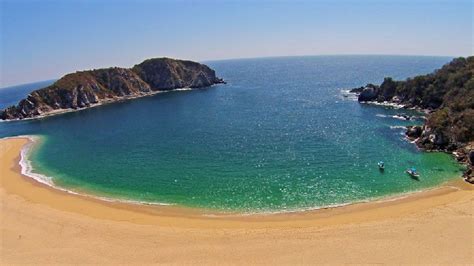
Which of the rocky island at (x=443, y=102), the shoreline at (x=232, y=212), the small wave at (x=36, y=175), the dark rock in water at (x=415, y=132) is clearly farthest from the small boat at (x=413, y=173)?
the small wave at (x=36, y=175)

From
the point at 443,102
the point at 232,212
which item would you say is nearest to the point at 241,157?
the point at 232,212

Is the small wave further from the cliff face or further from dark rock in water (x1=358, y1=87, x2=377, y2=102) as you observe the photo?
dark rock in water (x1=358, y1=87, x2=377, y2=102)

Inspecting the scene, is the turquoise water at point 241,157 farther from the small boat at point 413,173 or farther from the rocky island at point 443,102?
the rocky island at point 443,102

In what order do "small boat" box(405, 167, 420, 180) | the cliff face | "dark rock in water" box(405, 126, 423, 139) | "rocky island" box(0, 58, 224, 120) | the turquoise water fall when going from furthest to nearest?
"rocky island" box(0, 58, 224, 120) < "dark rock in water" box(405, 126, 423, 139) < the cliff face < "small boat" box(405, 167, 420, 180) < the turquoise water

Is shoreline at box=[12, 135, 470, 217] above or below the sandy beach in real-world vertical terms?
below

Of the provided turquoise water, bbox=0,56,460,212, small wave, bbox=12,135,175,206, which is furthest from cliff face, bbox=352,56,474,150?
small wave, bbox=12,135,175,206

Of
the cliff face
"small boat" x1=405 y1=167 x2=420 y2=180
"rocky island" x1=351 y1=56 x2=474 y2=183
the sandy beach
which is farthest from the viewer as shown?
the cliff face
